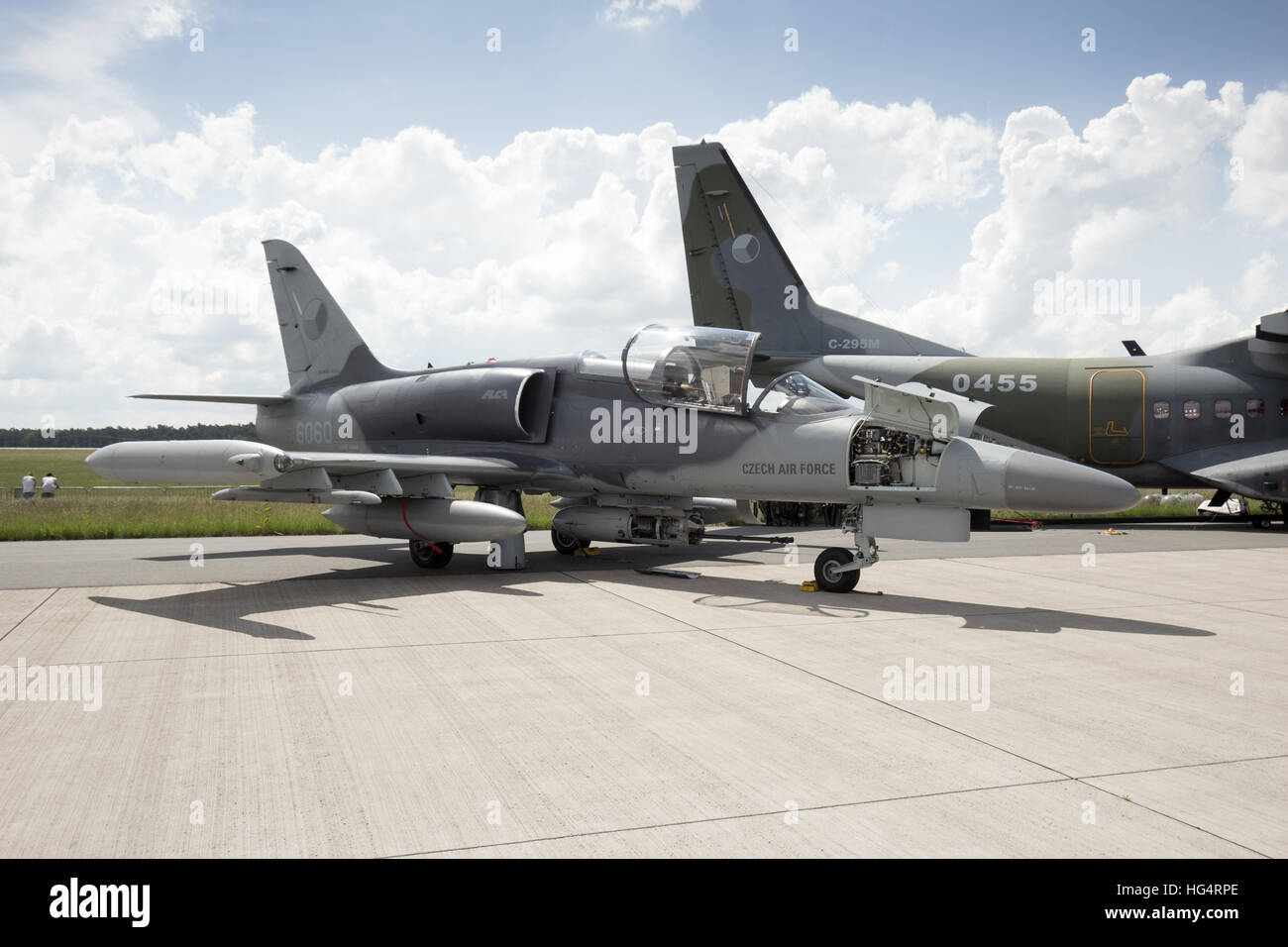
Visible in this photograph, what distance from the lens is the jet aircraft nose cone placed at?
8.49 m

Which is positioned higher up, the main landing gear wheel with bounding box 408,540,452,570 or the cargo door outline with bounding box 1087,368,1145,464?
the cargo door outline with bounding box 1087,368,1145,464

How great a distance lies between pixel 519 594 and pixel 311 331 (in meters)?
8.23

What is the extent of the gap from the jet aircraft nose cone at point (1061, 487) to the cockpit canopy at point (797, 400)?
7.17 feet

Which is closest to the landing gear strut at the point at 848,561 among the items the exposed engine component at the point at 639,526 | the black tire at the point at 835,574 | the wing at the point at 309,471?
the black tire at the point at 835,574

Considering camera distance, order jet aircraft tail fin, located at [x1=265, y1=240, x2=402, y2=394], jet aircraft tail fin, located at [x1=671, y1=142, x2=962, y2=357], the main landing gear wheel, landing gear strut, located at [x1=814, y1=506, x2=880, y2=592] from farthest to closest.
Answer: jet aircraft tail fin, located at [x1=671, y1=142, x2=962, y2=357]
jet aircraft tail fin, located at [x1=265, y1=240, x2=402, y2=394]
the main landing gear wheel
landing gear strut, located at [x1=814, y1=506, x2=880, y2=592]

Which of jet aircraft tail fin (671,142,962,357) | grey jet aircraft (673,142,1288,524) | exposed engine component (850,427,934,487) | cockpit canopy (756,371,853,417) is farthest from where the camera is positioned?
jet aircraft tail fin (671,142,962,357)

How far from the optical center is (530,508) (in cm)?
2461

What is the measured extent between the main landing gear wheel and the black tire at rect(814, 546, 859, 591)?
511 cm

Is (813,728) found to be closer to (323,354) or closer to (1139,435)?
(323,354)

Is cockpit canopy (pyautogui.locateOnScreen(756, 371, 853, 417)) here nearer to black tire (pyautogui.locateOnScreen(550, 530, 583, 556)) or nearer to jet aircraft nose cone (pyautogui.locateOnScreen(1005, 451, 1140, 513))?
jet aircraft nose cone (pyautogui.locateOnScreen(1005, 451, 1140, 513))

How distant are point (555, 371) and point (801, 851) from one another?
9.82 m

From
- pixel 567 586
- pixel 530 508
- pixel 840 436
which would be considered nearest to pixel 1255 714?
pixel 840 436
